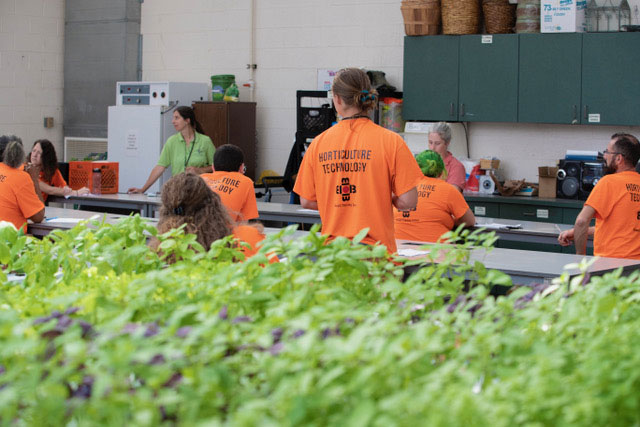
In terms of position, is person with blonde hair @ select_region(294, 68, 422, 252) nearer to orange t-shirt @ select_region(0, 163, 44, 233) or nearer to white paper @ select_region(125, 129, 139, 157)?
orange t-shirt @ select_region(0, 163, 44, 233)

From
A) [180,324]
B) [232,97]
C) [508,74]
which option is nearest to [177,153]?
[232,97]

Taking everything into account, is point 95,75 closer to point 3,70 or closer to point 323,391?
point 3,70

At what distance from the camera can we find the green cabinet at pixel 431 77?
7523 millimetres

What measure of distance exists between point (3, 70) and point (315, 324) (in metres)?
9.24

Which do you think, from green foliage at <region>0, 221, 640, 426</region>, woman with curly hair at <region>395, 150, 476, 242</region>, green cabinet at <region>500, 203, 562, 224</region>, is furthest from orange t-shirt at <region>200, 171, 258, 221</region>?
green foliage at <region>0, 221, 640, 426</region>

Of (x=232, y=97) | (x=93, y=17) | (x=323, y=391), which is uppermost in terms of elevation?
(x=93, y=17)

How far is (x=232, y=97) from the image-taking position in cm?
873

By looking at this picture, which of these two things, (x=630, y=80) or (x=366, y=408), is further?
(x=630, y=80)

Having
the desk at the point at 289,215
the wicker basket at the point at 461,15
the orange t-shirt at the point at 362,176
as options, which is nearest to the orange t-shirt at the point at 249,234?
the orange t-shirt at the point at 362,176

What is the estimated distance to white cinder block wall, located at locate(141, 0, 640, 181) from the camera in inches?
301

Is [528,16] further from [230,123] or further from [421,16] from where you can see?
[230,123]

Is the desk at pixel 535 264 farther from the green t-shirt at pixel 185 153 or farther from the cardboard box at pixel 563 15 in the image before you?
the green t-shirt at pixel 185 153

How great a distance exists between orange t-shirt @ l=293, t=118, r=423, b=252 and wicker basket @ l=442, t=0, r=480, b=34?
421 centimetres

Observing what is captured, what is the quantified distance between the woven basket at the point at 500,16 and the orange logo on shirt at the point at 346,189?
14.3 ft
